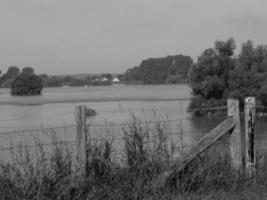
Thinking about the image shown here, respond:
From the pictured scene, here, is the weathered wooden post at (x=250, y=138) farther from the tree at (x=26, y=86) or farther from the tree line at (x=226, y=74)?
the tree at (x=26, y=86)

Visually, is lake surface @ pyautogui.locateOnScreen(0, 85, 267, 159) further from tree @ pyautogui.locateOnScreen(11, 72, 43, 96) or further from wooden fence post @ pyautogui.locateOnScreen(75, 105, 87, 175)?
tree @ pyautogui.locateOnScreen(11, 72, 43, 96)

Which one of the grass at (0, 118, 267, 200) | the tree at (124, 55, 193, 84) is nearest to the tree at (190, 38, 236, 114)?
the grass at (0, 118, 267, 200)

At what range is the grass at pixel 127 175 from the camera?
6.22 m

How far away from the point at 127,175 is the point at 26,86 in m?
112

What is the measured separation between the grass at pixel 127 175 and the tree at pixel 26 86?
110m

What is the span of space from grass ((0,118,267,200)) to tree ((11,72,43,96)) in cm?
10958

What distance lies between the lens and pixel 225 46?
133 feet

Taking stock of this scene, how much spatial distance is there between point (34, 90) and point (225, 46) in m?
82.1

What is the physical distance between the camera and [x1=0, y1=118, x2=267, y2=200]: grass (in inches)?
245

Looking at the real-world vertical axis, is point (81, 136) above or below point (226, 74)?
below

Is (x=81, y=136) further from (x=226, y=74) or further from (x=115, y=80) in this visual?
(x=115, y=80)

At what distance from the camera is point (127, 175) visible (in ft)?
21.8

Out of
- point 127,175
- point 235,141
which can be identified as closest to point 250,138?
point 235,141

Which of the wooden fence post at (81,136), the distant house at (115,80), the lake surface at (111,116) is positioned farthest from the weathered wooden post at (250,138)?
the distant house at (115,80)
